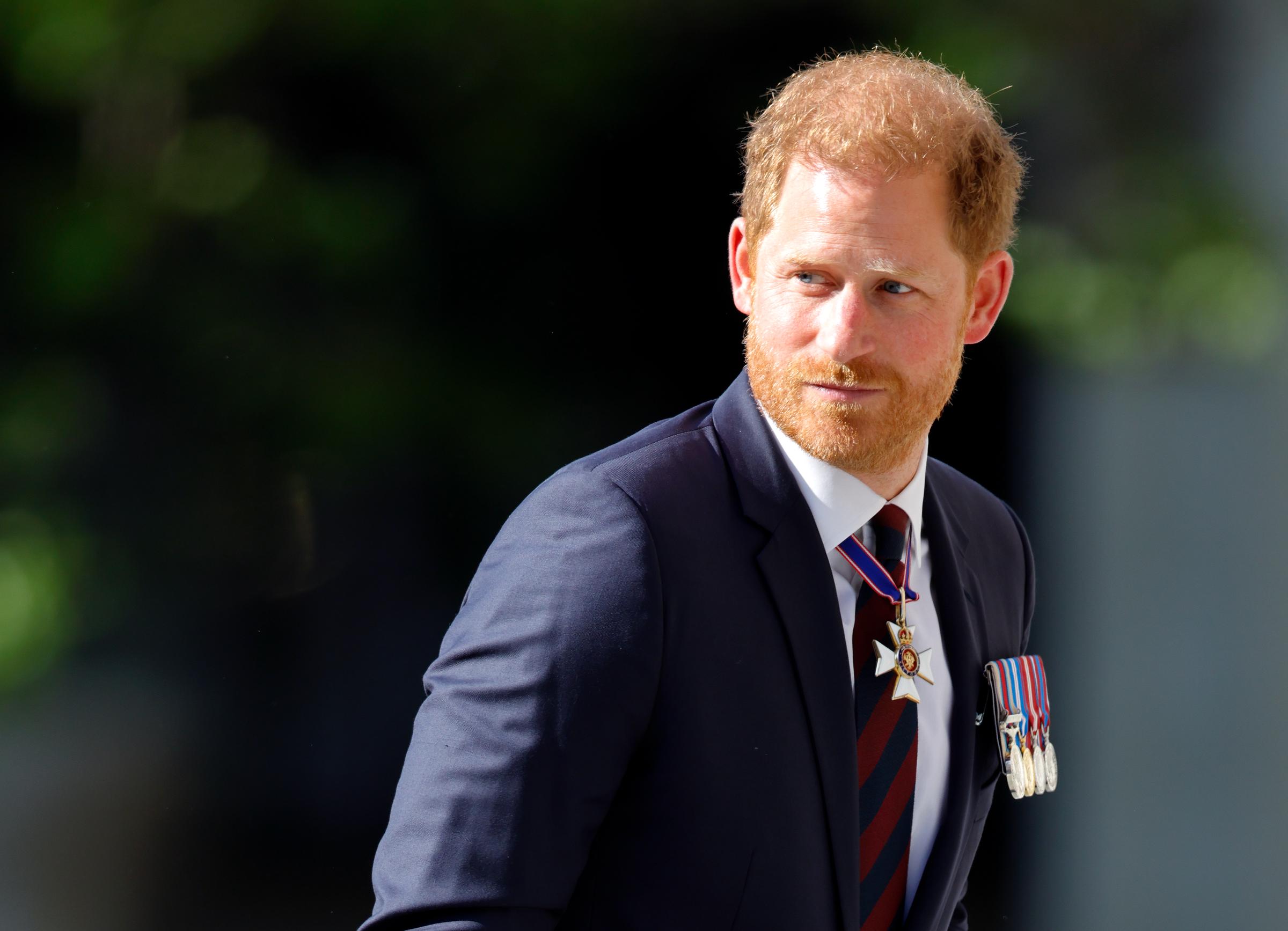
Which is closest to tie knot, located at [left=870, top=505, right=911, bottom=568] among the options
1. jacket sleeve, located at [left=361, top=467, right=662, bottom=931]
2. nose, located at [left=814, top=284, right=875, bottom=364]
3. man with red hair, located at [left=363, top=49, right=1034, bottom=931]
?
man with red hair, located at [left=363, top=49, right=1034, bottom=931]

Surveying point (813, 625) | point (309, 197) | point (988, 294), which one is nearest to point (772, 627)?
point (813, 625)

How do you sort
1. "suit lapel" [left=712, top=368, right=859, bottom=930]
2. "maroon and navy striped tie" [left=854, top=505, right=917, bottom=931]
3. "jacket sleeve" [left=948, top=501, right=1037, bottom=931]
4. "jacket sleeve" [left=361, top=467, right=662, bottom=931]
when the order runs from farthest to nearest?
"jacket sleeve" [left=948, top=501, right=1037, bottom=931] < "maroon and navy striped tie" [left=854, top=505, right=917, bottom=931] < "suit lapel" [left=712, top=368, right=859, bottom=930] < "jacket sleeve" [left=361, top=467, right=662, bottom=931]

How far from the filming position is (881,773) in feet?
5.19

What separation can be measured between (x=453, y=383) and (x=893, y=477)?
1.82m

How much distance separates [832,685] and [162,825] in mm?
2399

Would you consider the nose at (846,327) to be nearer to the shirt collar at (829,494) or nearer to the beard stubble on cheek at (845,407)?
the beard stubble on cheek at (845,407)

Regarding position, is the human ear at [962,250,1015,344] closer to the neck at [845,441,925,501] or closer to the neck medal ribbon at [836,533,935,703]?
the neck at [845,441,925,501]

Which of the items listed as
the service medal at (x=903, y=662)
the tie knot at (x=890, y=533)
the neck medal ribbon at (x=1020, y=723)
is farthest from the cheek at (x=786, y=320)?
the neck medal ribbon at (x=1020, y=723)

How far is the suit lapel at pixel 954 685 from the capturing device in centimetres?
162

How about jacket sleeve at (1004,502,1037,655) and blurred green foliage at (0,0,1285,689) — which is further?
blurred green foliage at (0,0,1285,689)

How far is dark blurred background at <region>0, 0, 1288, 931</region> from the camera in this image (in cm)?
312

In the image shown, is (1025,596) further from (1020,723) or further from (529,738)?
(529,738)

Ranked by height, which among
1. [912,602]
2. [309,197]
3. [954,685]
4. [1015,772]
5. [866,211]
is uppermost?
[309,197]

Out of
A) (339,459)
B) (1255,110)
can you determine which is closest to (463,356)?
(339,459)
